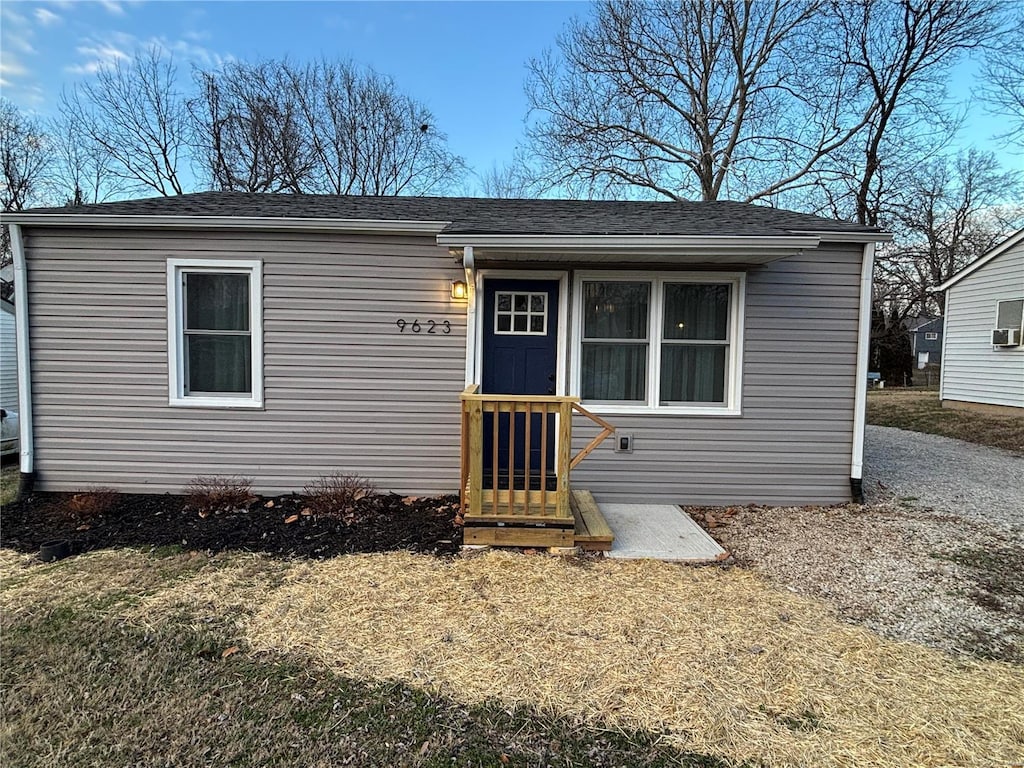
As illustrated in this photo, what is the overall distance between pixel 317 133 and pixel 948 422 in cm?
2098

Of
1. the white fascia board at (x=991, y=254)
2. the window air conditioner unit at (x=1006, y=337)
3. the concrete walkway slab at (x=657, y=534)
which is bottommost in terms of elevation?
the concrete walkway slab at (x=657, y=534)

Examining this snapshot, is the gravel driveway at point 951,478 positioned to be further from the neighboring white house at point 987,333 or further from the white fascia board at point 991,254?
the white fascia board at point 991,254

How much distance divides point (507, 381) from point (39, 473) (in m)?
4.83

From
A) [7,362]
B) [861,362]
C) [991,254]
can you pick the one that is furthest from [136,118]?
[991,254]

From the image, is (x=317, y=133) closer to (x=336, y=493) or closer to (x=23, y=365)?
(x=23, y=365)

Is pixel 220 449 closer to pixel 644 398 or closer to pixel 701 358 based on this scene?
pixel 644 398

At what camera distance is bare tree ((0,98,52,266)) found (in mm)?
17672

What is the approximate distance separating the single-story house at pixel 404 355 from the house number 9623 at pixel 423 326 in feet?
0.05

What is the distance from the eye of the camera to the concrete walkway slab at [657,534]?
150 inches

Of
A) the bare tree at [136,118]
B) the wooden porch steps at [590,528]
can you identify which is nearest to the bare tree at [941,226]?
the wooden porch steps at [590,528]

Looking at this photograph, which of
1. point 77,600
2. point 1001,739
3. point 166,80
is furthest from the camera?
point 166,80

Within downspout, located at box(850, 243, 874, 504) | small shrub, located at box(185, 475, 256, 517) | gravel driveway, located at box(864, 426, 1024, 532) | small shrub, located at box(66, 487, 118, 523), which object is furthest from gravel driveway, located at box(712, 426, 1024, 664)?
small shrub, located at box(66, 487, 118, 523)

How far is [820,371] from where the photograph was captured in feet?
16.5

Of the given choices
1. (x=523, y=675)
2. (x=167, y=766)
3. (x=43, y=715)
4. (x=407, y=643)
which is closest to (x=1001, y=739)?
(x=523, y=675)
